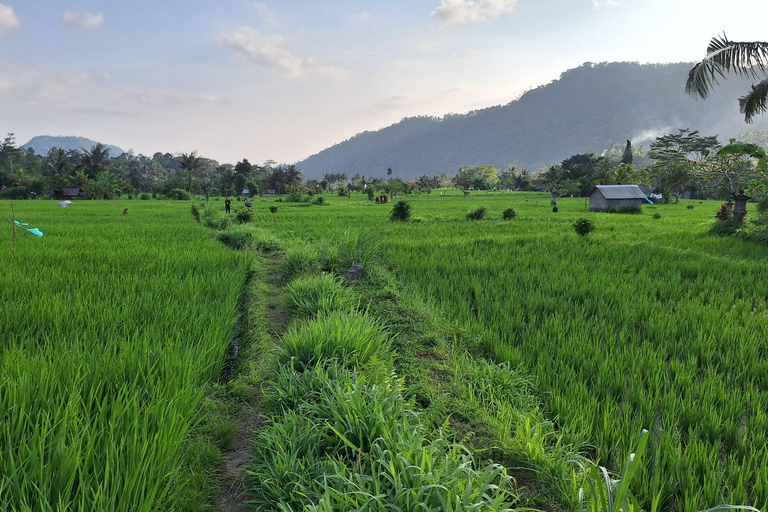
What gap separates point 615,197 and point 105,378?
1267 inches

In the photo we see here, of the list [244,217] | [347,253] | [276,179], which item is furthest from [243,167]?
[347,253]

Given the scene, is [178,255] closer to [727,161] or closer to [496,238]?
[496,238]

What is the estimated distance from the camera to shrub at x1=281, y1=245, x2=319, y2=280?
6.54 meters

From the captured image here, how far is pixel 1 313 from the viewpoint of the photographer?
3398 mm

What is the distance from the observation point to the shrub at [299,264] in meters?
6.54

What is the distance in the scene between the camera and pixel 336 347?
297 cm

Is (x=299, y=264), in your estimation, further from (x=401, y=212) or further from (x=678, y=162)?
(x=678, y=162)

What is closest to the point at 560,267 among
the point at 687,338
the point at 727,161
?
the point at 687,338

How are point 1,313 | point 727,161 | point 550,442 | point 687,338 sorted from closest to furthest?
point 550,442, point 1,313, point 687,338, point 727,161

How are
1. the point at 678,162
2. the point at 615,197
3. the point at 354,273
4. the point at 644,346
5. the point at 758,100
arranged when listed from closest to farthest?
1. the point at 644,346
2. the point at 354,273
3. the point at 758,100
4. the point at 615,197
5. the point at 678,162

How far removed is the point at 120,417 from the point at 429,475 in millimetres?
1547

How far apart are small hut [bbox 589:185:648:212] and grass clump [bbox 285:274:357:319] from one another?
28368 mm

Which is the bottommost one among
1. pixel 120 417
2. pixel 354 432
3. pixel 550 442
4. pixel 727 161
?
pixel 550 442

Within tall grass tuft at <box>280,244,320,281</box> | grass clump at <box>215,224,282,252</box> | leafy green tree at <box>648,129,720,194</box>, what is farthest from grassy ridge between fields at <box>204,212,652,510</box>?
leafy green tree at <box>648,129,720,194</box>
